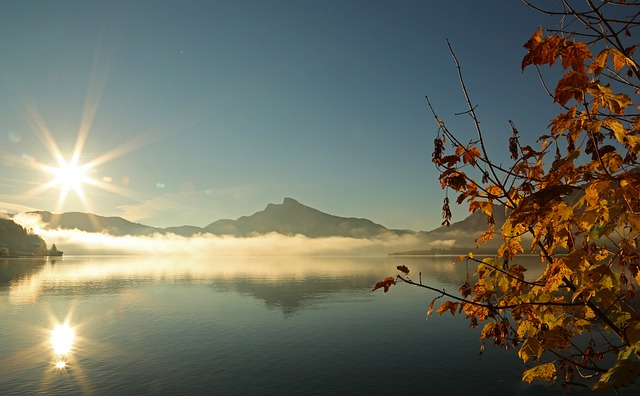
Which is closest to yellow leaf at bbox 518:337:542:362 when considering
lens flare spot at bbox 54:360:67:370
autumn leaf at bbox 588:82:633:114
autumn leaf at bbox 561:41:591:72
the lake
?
autumn leaf at bbox 588:82:633:114

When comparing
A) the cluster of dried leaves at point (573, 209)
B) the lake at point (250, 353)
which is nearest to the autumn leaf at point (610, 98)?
the cluster of dried leaves at point (573, 209)

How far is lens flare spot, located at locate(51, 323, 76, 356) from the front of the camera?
4862 cm

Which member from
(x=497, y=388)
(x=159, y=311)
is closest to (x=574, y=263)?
(x=497, y=388)

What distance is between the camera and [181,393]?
32.4 metres

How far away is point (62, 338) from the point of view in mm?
55344

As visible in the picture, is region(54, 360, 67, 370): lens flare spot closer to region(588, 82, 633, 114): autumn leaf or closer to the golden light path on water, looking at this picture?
the golden light path on water

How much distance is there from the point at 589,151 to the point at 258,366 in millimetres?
40045

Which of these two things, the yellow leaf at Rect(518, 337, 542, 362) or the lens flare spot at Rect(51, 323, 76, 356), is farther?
the lens flare spot at Rect(51, 323, 76, 356)

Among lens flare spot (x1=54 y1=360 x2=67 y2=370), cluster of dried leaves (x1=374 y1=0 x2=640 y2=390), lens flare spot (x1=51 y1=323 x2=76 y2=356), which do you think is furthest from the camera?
lens flare spot (x1=51 y1=323 x2=76 y2=356)

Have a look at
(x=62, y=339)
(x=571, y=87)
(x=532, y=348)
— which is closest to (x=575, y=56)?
(x=571, y=87)

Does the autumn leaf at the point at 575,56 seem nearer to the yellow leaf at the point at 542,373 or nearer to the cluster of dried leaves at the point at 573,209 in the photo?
the cluster of dried leaves at the point at 573,209

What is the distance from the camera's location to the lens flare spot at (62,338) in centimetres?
4862

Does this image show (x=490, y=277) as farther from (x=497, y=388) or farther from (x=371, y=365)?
(x=371, y=365)

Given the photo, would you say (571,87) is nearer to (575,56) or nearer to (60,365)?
(575,56)
